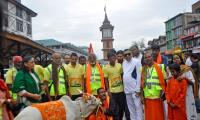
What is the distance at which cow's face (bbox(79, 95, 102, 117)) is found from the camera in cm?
610

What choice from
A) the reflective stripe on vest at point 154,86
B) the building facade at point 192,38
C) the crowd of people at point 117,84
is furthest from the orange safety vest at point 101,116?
the building facade at point 192,38

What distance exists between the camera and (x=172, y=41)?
93688 millimetres

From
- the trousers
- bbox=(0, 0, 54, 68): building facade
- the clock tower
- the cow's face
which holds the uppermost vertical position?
the clock tower

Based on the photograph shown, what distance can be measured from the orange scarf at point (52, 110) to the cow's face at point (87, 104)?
0.59 metres

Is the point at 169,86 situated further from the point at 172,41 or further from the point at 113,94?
the point at 172,41

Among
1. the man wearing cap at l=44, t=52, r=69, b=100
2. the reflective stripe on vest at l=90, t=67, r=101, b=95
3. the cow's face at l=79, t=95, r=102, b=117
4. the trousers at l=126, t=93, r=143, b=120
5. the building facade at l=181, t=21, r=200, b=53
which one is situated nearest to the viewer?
the cow's face at l=79, t=95, r=102, b=117

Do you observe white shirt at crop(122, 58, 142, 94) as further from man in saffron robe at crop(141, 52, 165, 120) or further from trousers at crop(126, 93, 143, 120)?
man in saffron robe at crop(141, 52, 165, 120)

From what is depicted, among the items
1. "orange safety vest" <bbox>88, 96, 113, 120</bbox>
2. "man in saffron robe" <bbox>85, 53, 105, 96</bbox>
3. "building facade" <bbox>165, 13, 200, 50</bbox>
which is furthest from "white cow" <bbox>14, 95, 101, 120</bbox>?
"building facade" <bbox>165, 13, 200, 50</bbox>

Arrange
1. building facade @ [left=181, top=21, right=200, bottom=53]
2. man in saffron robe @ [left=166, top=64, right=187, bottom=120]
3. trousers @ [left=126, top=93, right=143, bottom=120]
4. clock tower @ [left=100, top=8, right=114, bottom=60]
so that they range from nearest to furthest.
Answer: man in saffron robe @ [left=166, top=64, right=187, bottom=120] → trousers @ [left=126, top=93, right=143, bottom=120] → clock tower @ [left=100, top=8, right=114, bottom=60] → building facade @ [left=181, top=21, right=200, bottom=53]

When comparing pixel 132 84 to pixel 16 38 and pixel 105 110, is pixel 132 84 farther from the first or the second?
pixel 16 38

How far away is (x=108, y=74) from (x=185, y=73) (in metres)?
1.87

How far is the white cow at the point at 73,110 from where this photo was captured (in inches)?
193

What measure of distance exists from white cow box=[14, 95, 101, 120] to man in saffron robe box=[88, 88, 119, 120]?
311 millimetres

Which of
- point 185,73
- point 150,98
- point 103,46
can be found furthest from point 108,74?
point 103,46
